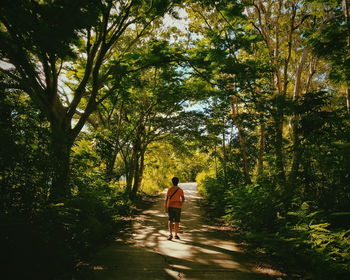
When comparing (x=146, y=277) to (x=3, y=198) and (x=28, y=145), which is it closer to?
(x=3, y=198)

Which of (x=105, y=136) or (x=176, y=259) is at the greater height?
(x=105, y=136)

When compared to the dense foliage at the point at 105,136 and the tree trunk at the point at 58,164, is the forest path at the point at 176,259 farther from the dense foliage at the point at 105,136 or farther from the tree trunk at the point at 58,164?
the tree trunk at the point at 58,164

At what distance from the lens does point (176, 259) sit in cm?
484

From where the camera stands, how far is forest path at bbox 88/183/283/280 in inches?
157

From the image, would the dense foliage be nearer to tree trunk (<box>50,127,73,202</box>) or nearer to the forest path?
tree trunk (<box>50,127,73,202</box>)

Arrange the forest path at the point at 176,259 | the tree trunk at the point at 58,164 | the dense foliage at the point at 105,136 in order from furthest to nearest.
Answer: the tree trunk at the point at 58,164 < the forest path at the point at 176,259 < the dense foliage at the point at 105,136

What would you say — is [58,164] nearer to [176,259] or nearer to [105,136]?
[176,259]

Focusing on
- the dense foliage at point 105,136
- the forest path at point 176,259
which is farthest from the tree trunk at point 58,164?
the forest path at point 176,259

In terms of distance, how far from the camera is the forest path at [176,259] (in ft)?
13.1

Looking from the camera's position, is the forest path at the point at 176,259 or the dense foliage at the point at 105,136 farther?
the forest path at the point at 176,259

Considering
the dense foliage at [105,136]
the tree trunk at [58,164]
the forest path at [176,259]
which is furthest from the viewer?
the tree trunk at [58,164]

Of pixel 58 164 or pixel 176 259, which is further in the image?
pixel 176 259

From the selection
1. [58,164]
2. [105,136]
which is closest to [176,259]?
[58,164]

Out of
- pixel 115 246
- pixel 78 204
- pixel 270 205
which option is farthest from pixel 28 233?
pixel 270 205
